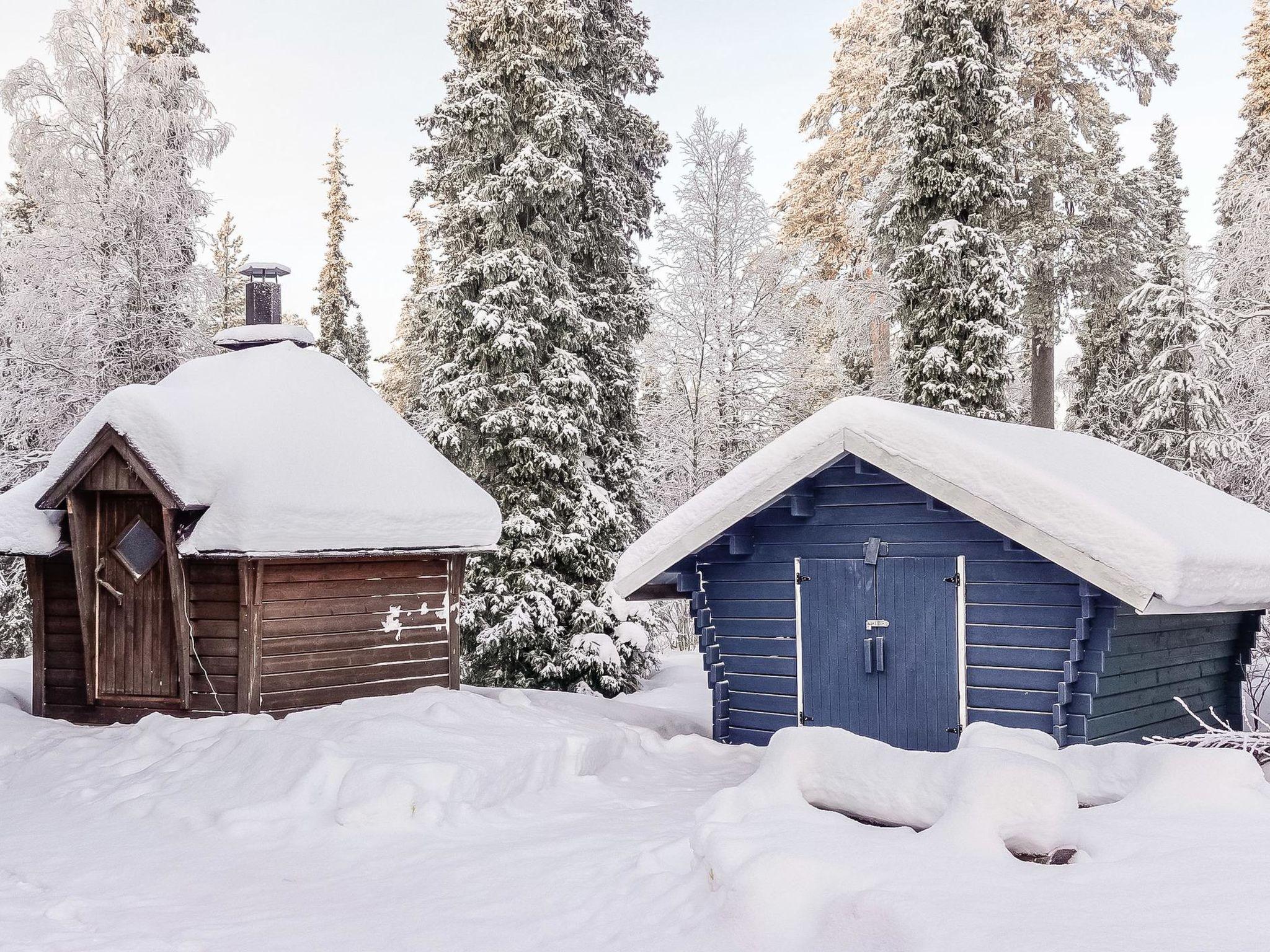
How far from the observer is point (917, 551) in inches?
352

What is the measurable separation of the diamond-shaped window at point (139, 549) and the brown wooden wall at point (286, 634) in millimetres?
575

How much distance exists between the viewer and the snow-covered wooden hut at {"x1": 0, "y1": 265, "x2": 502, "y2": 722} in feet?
33.7

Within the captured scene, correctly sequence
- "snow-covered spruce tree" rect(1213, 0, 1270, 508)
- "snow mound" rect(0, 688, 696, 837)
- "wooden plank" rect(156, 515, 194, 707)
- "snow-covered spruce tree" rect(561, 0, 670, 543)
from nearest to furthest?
"snow mound" rect(0, 688, 696, 837) → "wooden plank" rect(156, 515, 194, 707) → "snow-covered spruce tree" rect(1213, 0, 1270, 508) → "snow-covered spruce tree" rect(561, 0, 670, 543)

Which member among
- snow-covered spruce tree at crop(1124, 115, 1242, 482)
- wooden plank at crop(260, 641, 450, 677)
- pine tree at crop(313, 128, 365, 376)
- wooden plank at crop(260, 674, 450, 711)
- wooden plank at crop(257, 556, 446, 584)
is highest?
pine tree at crop(313, 128, 365, 376)

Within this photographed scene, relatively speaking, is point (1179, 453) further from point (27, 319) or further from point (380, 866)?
point (27, 319)

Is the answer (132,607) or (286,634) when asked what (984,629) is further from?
(132,607)

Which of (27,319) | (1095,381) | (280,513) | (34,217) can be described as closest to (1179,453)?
(1095,381)

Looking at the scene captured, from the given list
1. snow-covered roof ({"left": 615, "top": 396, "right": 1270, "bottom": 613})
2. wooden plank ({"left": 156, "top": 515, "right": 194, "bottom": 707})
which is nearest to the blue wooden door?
snow-covered roof ({"left": 615, "top": 396, "right": 1270, "bottom": 613})

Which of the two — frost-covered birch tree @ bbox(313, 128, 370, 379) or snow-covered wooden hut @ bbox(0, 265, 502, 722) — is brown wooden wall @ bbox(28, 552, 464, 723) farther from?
frost-covered birch tree @ bbox(313, 128, 370, 379)

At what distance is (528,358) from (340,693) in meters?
6.30

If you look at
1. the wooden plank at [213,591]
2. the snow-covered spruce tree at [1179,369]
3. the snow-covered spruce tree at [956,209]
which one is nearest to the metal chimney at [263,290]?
the wooden plank at [213,591]

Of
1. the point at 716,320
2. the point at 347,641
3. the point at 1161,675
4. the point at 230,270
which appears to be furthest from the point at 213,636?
the point at 230,270

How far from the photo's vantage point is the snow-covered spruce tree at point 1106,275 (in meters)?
21.4

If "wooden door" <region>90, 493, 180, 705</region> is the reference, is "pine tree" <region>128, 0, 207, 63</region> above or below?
above
